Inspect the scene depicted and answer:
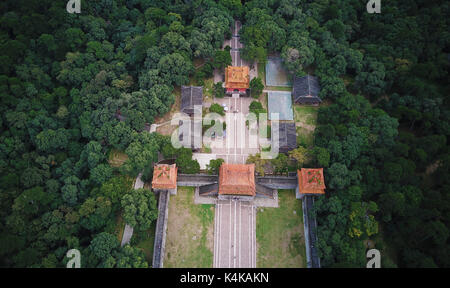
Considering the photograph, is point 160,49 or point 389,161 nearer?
point 389,161

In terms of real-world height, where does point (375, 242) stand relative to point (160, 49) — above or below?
below

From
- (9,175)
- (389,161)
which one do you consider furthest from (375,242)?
(9,175)

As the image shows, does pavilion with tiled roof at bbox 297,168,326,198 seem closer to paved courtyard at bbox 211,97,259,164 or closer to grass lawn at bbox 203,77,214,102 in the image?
paved courtyard at bbox 211,97,259,164

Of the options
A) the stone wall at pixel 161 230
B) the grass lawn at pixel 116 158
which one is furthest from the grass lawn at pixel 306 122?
the grass lawn at pixel 116 158

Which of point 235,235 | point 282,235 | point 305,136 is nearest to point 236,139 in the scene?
point 305,136

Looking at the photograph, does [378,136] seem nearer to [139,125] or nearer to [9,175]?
[139,125]

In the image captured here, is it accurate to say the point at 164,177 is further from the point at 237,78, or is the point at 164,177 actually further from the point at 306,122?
the point at 306,122

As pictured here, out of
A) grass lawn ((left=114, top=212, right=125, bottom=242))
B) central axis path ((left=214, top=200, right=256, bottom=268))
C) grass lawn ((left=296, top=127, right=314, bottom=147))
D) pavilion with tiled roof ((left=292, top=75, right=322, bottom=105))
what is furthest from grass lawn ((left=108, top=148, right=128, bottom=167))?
pavilion with tiled roof ((left=292, top=75, right=322, bottom=105))
